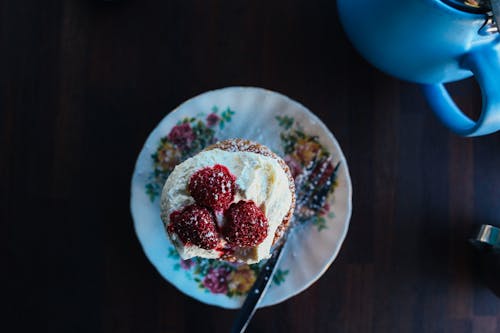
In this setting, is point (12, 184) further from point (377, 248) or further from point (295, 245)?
point (377, 248)

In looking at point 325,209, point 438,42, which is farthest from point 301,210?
point 438,42

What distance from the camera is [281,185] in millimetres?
901

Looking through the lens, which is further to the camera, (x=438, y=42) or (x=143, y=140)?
(x=143, y=140)

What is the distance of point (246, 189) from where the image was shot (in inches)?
34.0

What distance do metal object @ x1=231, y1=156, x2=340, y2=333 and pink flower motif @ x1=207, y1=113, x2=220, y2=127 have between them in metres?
0.20

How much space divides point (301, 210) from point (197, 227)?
0.32 metres

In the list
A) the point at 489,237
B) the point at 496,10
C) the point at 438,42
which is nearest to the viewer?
the point at 496,10

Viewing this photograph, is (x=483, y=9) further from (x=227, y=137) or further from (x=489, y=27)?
(x=227, y=137)

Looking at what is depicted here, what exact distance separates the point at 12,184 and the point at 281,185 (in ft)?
1.96

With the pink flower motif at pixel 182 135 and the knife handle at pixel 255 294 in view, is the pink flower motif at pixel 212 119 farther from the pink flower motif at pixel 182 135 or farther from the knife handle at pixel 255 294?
the knife handle at pixel 255 294

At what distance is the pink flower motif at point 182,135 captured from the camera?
1080mm

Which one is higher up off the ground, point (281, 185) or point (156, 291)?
point (281, 185)

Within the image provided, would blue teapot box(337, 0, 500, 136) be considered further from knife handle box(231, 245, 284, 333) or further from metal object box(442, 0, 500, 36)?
knife handle box(231, 245, 284, 333)

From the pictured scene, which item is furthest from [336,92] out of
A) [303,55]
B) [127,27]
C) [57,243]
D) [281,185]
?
[57,243]
